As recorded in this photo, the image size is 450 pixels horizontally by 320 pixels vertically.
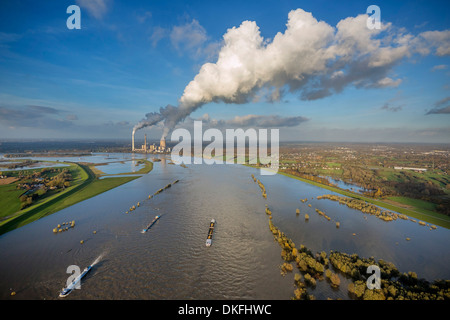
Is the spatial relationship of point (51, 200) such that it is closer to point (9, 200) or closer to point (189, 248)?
point (9, 200)

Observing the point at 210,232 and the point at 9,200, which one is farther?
the point at 9,200

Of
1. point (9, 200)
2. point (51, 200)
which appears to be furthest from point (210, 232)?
point (9, 200)

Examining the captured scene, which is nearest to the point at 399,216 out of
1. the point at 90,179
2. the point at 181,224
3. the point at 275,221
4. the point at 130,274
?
the point at 275,221

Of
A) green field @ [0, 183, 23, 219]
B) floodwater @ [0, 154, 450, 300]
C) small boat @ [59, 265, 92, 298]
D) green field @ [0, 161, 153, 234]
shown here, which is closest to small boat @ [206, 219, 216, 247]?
floodwater @ [0, 154, 450, 300]

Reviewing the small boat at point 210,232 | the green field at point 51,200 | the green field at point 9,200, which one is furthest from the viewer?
the green field at point 9,200

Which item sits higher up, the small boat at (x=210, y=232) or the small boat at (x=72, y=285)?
the small boat at (x=210, y=232)

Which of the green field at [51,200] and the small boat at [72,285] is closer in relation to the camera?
the small boat at [72,285]

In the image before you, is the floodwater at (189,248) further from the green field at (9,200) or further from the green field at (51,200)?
the green field at (9,200)

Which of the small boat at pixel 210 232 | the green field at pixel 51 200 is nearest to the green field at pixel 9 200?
the green field at pixel 51 200
